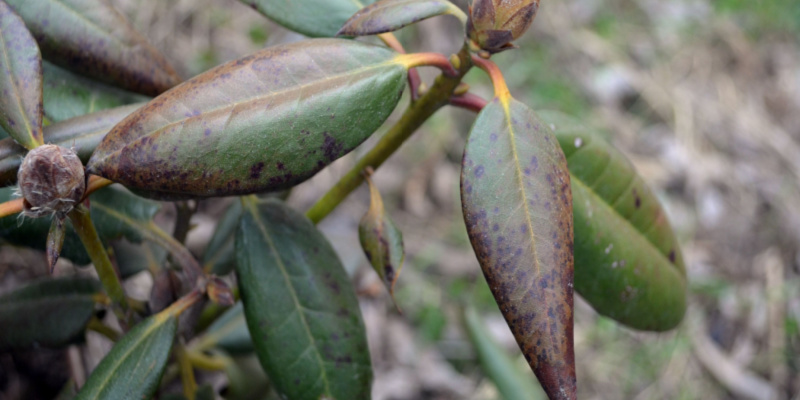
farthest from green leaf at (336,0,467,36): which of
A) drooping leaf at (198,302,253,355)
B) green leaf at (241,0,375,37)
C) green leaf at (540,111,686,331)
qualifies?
drooping leaf at (198,302,253,355)

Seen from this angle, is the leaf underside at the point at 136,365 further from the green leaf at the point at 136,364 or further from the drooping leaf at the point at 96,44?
the drooping leaf at the point at 96,44

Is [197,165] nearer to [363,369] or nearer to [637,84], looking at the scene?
[363,369]

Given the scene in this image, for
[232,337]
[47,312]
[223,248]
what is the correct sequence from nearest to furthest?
[47,312], [223,248], [232,337]

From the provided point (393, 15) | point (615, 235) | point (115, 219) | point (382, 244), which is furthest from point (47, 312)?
point (615, 235)

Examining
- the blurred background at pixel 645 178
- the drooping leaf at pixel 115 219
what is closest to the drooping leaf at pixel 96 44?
the drooping leaf at pixel 115 219

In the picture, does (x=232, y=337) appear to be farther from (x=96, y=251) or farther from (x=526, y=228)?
(x=526, y=228)
